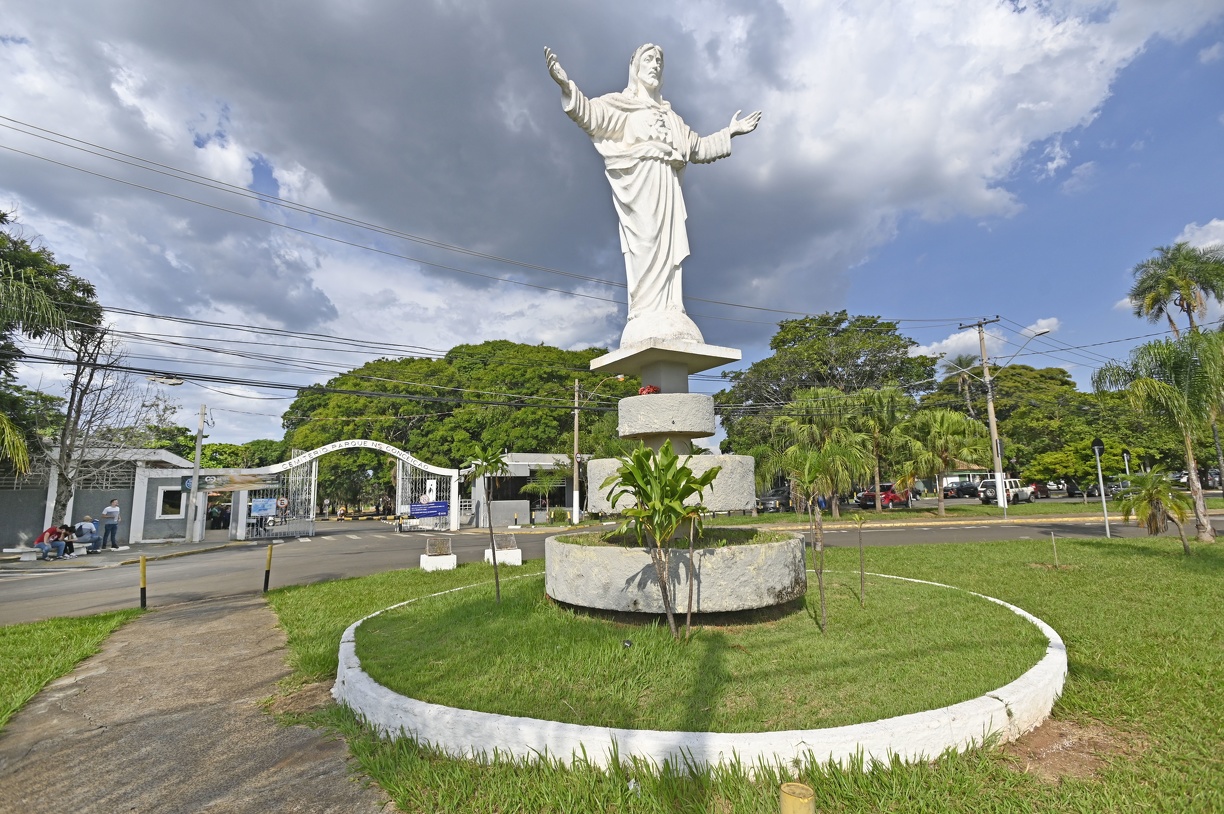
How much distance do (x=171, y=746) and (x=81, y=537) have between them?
20.1 metres

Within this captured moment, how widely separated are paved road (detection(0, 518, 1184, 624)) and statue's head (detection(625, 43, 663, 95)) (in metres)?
10.4

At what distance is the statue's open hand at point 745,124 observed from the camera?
7992 millimetres

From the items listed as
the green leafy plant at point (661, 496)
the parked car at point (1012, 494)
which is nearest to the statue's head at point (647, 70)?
the green leafy plant at point (661, 496)

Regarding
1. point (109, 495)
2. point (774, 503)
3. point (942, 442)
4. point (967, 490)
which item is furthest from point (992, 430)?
point (109, 495)

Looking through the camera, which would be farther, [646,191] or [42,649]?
[646,191]

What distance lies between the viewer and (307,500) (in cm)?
2906

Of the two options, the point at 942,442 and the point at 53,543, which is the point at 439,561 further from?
the point at 942,442

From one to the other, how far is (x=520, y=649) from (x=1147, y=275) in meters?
25.6

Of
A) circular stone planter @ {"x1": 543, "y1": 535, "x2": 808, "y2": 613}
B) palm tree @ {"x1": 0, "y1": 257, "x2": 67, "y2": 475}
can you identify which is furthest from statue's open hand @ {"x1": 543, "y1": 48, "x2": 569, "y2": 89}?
palm tree @ {"x1": 0, "y1": 257, "x2": 67, "y2": 475}

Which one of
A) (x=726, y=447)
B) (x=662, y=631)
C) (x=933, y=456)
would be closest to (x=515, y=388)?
(x=726, y=447)

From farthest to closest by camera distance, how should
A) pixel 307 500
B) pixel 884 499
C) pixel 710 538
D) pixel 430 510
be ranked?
1. pixel 884 499
2. pixel 307 500
3. pixel 430 510
4. pixel 710 538

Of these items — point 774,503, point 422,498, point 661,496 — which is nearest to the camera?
point 661,496

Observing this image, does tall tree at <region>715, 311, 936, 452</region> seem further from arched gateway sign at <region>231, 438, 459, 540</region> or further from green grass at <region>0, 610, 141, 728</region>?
green grass at <region>0, 610, 141, 728</region>

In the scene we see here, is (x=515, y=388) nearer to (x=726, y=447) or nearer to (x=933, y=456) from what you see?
(x=726, y=447)
